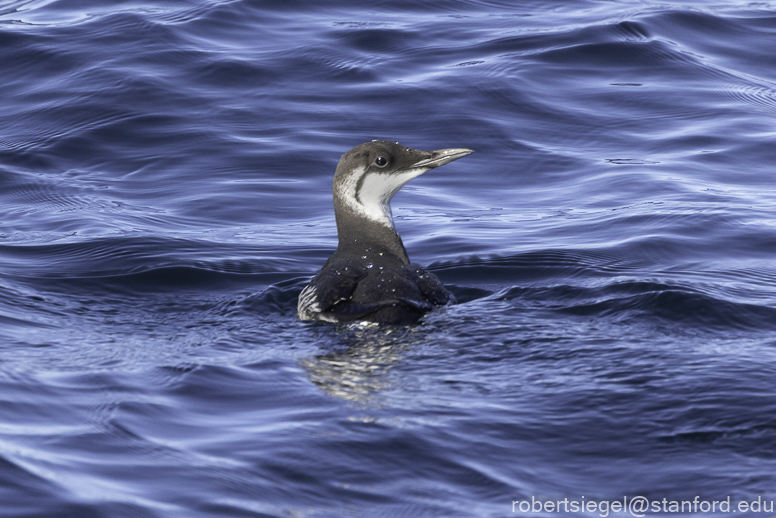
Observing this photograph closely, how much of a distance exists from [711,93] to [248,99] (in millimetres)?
4790

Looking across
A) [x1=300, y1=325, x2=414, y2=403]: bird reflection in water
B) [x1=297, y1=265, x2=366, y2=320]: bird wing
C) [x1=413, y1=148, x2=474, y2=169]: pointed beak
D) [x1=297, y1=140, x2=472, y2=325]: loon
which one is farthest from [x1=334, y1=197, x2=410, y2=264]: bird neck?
[x1=300, y1=325, x2=414, y2=403]: bird reflection in water

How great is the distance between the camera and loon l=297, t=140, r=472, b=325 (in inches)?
200

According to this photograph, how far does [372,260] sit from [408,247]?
1.77 metres

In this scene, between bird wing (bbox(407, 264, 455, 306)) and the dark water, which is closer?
the dark water

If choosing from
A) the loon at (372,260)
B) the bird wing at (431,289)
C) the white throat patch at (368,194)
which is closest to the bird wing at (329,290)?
the loon at (372,260)

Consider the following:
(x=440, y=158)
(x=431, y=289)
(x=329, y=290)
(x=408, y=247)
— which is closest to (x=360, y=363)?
(x=329, y=290)

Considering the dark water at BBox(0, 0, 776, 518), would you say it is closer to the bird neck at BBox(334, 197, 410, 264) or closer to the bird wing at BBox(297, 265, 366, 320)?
the bird wing at BBox(297, 265, 366, 320)

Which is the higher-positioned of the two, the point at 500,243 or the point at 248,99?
the point at 248,99

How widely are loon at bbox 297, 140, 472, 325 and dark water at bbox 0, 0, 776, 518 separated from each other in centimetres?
15

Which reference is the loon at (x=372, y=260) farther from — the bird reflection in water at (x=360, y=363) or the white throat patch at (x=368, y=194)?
the bird reflection in water at (x=360, y=363)

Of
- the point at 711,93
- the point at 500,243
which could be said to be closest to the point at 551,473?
the point at 500,243

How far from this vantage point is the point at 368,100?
33.5 feet

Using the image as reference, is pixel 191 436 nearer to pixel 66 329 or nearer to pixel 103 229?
pixel 66 329

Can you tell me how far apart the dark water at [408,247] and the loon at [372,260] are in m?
Answer: 0.15
